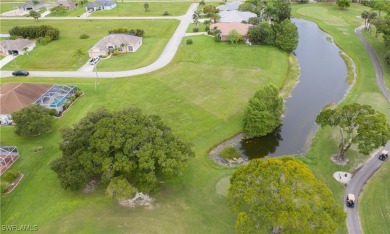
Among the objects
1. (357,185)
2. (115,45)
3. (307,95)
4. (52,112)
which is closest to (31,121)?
(52,112)

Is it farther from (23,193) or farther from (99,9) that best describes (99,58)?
(99,9)

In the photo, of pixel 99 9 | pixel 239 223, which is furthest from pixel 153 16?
pixel 239 223

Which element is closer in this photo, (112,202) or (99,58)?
(112,202)

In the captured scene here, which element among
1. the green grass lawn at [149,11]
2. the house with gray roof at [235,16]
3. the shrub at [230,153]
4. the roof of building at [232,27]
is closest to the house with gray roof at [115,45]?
the roof of building at [232,27]

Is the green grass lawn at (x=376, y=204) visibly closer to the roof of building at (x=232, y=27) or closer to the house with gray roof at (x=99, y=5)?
the roof of building at (x=232, y=27)

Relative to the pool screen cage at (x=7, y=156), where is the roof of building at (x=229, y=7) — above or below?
above

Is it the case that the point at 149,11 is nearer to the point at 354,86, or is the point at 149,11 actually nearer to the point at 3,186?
the point at 354,86
